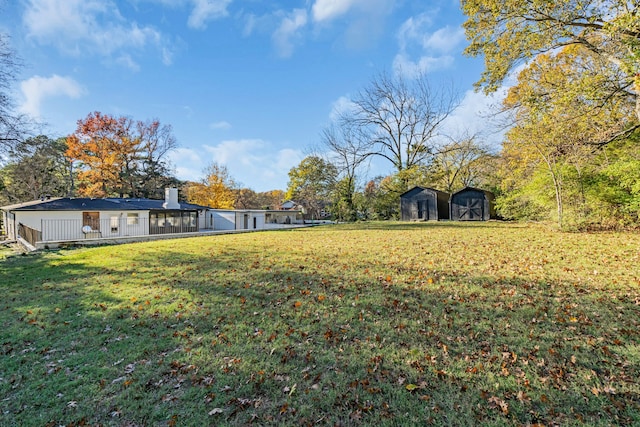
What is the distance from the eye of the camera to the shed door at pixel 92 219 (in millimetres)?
17344

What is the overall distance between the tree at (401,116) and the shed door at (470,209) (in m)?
6.22

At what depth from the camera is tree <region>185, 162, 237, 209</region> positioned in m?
32.7

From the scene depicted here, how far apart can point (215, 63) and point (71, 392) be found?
48.8ft

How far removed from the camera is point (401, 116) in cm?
2855

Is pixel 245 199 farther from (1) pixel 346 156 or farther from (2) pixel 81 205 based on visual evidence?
(2) pixel 81 205

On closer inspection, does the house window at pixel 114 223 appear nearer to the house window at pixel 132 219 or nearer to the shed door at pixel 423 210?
the house window at pixel 132 219

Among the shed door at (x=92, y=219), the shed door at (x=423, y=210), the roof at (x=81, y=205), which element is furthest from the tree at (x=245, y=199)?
the shed door at (x=423, y=210)

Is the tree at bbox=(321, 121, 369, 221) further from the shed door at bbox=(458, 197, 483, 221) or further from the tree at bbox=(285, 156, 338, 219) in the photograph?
the shed door at bbox=(458, 197, 483, 221)

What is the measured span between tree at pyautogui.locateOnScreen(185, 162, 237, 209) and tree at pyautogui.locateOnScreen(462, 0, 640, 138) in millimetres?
28782

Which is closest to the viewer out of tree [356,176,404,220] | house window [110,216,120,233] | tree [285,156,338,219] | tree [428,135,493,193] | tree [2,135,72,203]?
house window [110,216,120,233]

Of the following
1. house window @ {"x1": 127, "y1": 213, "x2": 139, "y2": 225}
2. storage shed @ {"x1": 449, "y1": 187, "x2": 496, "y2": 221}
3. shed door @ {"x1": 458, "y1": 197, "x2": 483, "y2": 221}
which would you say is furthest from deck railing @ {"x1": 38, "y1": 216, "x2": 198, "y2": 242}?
shed door @ {"x1": 458, "y1": 197, "x2": 483, "y2": 221}

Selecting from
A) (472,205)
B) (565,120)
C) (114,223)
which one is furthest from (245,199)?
(565,120)

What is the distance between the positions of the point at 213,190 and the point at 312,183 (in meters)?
11.7

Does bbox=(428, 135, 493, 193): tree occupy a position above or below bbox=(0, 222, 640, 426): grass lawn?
above
